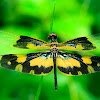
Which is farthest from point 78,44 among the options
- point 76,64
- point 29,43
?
point 29,43

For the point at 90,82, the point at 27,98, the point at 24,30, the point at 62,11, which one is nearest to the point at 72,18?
the point at 62,11

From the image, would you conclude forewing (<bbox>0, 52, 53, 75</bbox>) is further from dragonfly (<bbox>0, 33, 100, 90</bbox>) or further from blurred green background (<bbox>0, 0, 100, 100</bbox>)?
blurred green background (<bbox>0, 0, 100, 100</bbox>)

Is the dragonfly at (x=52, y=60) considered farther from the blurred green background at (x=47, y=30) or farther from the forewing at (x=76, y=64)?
the blurred green background at (x=47, y=30)

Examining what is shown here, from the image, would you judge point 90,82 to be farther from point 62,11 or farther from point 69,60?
point 62,11

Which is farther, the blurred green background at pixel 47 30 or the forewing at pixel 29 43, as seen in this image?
the blurred green background at pixel 47 30

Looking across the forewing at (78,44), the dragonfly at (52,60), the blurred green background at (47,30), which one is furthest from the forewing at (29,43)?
the blurred green background at (47,30)

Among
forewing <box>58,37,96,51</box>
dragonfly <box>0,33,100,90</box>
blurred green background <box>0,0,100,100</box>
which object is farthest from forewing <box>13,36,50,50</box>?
blurred green background <box>0,0,100,100</box>
